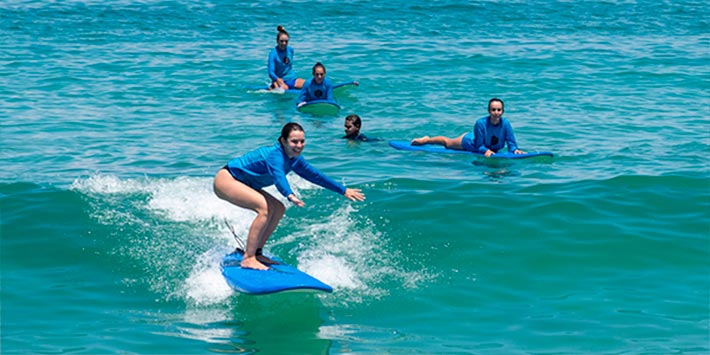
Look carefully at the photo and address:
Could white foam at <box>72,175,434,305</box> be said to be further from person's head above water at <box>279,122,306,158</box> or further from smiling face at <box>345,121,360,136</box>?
smiling face at <box>345,121,360,136</box>

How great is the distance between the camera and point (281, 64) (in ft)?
81.8

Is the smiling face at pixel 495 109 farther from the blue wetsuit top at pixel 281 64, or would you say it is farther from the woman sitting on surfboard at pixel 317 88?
the blue wetsuit top at pixel 281 64

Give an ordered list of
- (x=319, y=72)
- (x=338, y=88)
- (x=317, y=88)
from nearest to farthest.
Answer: (x=319, y=72) < (x=317, y=88) < (x=338, y=88)

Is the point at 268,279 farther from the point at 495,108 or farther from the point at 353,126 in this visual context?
the point at 353,126

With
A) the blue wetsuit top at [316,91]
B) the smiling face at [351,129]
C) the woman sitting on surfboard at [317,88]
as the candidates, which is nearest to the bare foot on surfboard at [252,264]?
the smiling face at [351,129]

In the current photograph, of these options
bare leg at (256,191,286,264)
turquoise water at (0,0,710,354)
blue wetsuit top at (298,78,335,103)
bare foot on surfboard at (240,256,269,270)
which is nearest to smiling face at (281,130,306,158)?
bare leg at (256,191,286,264)

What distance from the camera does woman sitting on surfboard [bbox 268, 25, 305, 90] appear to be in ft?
80.2

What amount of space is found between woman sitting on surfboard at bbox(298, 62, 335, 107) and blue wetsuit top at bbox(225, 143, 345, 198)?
36.8ft

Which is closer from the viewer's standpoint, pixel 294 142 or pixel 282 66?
pixel 294 142

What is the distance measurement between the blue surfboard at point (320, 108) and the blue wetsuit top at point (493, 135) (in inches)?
211

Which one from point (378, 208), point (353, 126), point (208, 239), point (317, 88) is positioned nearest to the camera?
point (208, 239)

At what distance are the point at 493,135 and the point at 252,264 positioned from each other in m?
7.69

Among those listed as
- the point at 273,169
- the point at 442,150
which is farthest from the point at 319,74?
the point at 273,169

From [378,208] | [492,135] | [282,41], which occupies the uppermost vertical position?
[282,41]
